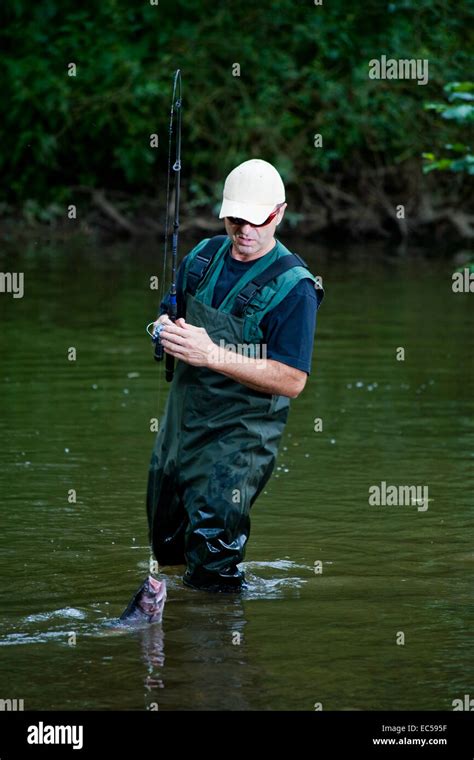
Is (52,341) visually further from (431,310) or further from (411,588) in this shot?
(411,588)

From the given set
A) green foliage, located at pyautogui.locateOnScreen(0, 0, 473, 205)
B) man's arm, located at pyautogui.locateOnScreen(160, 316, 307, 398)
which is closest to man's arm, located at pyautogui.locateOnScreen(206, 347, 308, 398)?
man's arm, located at pyautogui.locateOnScreen(160, 316, 307, 398)

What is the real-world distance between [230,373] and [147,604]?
1.01m

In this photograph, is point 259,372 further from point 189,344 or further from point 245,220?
point 245,220

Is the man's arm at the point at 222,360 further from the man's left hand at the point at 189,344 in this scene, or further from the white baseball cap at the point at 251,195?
the white baseball cap at the point at 251,195

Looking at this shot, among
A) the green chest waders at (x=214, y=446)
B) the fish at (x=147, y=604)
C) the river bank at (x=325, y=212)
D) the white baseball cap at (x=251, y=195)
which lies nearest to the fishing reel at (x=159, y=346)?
the green chest waders at (x=214, y=446)

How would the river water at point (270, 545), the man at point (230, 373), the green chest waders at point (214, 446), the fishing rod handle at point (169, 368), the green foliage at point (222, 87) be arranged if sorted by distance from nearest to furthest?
the river water at point (270, 545)
the man at point (230, 373)
the green chest waders at point (214, 446)
the fishing rod handle at point (169, 368)
the green foliage at point (222, 87)

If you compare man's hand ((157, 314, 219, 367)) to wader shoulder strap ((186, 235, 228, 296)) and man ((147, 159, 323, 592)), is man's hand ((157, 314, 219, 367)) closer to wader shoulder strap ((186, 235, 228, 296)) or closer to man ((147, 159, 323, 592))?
man ((147, 159, 323, 592))

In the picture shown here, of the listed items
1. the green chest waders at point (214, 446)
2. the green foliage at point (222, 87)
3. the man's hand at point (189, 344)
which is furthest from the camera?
the green foliage at point (222, 87)

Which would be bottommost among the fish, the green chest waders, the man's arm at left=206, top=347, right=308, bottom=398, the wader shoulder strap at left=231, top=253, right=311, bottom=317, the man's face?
the fish

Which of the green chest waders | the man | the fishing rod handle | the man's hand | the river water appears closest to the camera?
the river water

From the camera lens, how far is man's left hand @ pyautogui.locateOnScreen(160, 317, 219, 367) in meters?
5.84

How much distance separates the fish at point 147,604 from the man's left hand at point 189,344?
911mm

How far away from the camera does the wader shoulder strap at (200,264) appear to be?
618 cm
